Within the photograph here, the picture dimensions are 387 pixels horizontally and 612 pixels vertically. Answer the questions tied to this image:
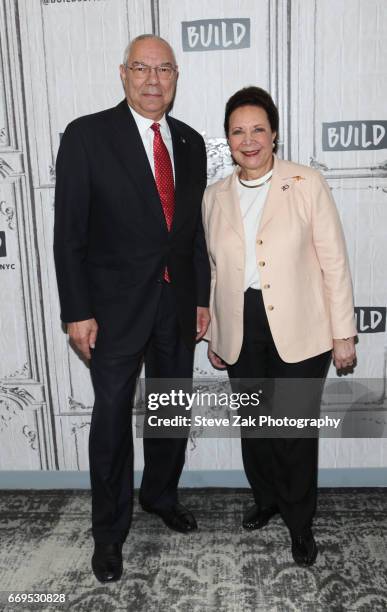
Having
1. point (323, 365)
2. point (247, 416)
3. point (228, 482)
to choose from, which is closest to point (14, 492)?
point (228, 482)

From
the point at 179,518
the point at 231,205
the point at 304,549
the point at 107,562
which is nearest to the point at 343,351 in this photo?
the point at 231,205

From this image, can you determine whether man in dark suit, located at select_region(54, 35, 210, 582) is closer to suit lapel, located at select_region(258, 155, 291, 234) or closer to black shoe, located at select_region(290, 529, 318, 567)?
suit lapel, located at select_region(258, 155, 291, 234)

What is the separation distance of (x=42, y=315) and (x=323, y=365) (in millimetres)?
1374

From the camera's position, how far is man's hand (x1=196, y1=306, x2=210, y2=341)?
7.91 ft

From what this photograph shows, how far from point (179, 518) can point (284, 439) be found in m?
0.64

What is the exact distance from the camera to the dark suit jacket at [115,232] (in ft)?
6.64

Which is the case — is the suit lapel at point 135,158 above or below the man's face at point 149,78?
below

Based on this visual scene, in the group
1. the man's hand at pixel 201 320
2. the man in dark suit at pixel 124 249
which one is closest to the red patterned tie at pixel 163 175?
the man in dark suit at pixel 124 249

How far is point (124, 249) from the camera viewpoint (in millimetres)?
2105

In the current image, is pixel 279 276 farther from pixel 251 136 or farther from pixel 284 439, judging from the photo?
pixel 284 439

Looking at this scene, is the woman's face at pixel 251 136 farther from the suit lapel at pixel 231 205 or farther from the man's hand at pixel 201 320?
the man's hand at pixel 201 320

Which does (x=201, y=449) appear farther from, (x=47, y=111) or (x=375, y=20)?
(x=375, y=20)

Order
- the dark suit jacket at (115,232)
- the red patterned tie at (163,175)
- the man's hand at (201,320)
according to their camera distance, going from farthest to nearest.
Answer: the man's hand at (201,320) < the red patterned tie at (163,175) < the dark suit jacket at (115,232)

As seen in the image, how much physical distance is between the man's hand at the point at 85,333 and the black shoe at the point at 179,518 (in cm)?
84
